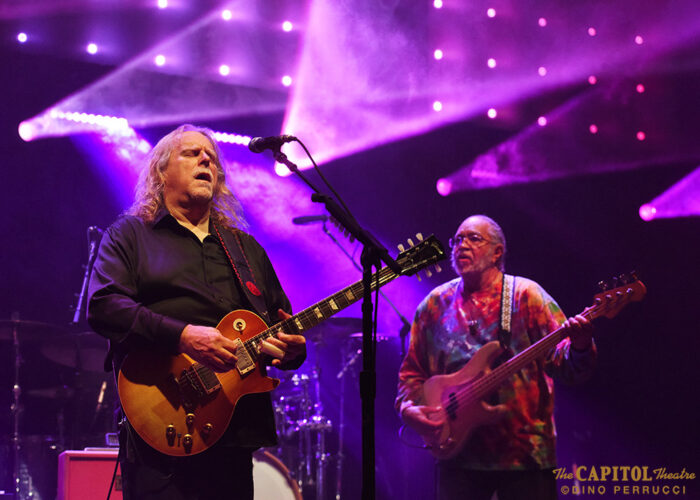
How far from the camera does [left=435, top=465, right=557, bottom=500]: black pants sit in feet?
13.1

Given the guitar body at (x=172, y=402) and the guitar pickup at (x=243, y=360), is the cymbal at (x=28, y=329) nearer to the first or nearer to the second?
the guitar body at (x=172, y=402)

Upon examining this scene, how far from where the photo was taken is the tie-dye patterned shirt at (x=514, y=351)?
4059 mm

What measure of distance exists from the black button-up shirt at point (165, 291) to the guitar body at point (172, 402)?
6 cm

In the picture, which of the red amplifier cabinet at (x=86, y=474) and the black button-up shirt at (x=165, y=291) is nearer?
the black button-up shirt at (x=165, y=291)

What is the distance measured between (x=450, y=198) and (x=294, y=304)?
85.6 inches

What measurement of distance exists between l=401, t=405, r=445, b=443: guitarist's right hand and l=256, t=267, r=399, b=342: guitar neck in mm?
1371

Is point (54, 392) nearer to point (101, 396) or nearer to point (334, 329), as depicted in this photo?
point (101, 396)

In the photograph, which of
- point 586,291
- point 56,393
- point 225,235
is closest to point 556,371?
point 225,235

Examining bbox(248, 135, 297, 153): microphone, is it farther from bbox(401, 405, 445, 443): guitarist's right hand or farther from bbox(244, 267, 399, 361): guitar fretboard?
bbox(401, 405, 445, 443): guitarist's right hand

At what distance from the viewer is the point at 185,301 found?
2.96m

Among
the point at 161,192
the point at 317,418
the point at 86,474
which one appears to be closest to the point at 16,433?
the point at 86,474

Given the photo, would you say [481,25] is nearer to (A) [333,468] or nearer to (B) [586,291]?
(B) [586,291]

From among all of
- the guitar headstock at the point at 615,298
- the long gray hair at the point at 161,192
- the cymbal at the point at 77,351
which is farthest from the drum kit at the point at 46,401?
the guitar headstock at the point at 615,298

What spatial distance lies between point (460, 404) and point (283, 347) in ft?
5.68
